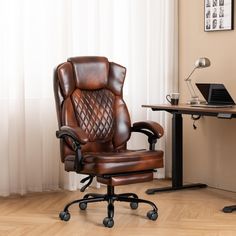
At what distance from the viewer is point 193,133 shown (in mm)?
Answer: 5785

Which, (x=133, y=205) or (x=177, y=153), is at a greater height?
(x=177, y=153)

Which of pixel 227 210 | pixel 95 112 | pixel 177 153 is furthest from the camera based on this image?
pixel 177 153

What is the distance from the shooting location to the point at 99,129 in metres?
4.75

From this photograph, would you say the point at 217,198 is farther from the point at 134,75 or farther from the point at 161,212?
the point at 134,75

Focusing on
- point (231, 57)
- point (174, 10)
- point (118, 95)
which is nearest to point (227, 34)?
point (231, 57)

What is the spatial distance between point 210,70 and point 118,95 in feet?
3.71

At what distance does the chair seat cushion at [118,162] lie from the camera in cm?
413

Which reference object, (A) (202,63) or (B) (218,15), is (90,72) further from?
(B) (218,15)

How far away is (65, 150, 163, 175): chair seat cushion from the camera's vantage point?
13.5 ft

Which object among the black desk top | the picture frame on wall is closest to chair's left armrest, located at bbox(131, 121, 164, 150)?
the black desk top

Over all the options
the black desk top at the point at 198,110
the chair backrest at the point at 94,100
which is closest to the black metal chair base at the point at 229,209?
the black desk top at the point at 198,110

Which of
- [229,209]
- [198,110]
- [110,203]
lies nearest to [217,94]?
[198,110]

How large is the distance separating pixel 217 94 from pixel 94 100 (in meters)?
1.04

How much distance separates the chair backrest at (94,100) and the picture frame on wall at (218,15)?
3.64ft
